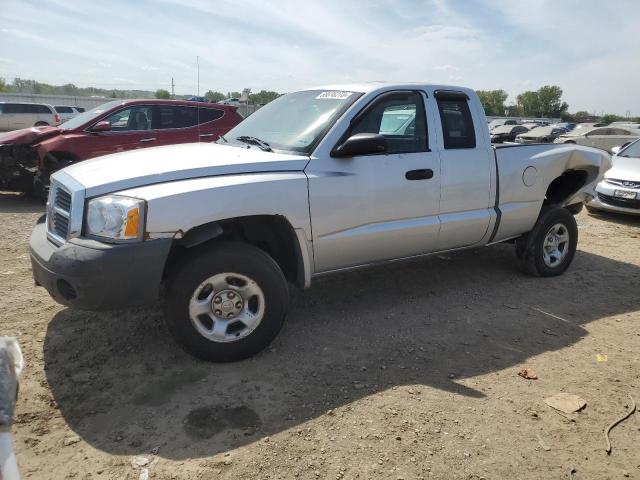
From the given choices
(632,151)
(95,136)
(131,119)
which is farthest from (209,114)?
(632,151)

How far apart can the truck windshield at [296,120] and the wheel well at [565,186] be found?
286 cm

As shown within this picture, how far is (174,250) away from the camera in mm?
3275

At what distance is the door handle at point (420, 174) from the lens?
394cm

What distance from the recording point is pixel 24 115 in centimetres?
2080

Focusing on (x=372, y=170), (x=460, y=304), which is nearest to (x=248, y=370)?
(x=372, y=170)

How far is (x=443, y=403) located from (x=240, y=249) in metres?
1.59

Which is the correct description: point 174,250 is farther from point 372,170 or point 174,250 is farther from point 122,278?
point 372,170

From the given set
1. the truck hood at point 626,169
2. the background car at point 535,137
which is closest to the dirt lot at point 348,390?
the background car at point 535,137

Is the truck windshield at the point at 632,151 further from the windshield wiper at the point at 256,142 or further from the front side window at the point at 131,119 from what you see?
the front side window at the point at 131,119

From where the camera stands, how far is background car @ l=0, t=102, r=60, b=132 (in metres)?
20.5

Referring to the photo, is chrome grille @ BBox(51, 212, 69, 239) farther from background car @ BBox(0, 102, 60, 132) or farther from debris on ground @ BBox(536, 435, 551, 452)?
background car @ BBox(0, 102, 60, 132)

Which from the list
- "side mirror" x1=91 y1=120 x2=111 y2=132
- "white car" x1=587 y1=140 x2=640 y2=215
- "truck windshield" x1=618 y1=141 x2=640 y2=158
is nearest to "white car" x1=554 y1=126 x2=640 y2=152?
"truck windshield" x1=618 y1=141 x2=640 y2=158

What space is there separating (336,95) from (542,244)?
2.76 meters

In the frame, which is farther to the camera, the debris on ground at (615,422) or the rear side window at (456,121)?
the rear side window at (456,121)
